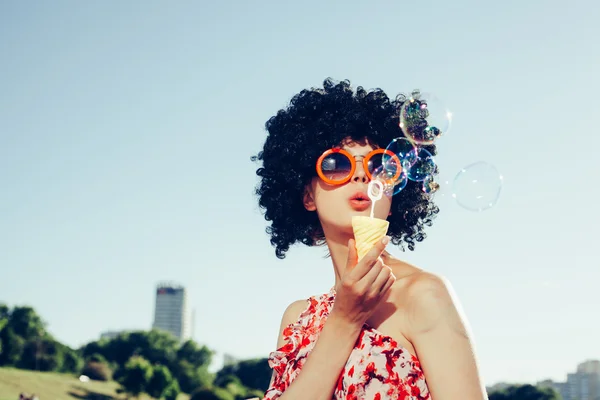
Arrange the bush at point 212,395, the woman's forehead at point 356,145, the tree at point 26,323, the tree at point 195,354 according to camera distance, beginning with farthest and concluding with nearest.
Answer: the tree at point 195,354, the tree at point 26,323, the bush at point 212,395, the woman's forehead at point 356,145

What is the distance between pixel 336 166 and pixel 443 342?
1.37 meters

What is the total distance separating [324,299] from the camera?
15.2ft

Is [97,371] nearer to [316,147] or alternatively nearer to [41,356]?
[41,356]

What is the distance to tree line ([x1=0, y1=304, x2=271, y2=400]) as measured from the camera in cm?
8894

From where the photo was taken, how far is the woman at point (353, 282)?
3465mm

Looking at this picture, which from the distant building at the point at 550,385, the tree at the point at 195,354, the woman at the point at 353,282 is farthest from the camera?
the tree at the point at 195,354

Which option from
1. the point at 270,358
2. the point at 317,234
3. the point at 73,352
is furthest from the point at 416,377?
the point at 73,352

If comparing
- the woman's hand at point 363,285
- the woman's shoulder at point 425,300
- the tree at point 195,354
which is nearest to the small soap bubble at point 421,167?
the woman's shoulder at point 425,300

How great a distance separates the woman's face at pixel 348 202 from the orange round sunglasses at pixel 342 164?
3cm

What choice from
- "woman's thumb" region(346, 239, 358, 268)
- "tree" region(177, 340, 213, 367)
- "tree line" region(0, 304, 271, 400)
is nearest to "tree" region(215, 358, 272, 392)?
"tree line" region(0, 304, 271, 400)

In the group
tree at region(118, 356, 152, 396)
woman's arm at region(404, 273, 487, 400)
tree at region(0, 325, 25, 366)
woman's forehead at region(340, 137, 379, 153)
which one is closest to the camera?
woman's arm at region(404, 273, 487, 400)

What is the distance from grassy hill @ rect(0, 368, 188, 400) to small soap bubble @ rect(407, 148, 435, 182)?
7713cm

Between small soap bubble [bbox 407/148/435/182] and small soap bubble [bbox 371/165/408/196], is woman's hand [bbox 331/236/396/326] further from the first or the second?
small soap bubble [bbox 407/148/435/182]

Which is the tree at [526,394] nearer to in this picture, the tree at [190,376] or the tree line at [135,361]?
the tree line at [135,361]
